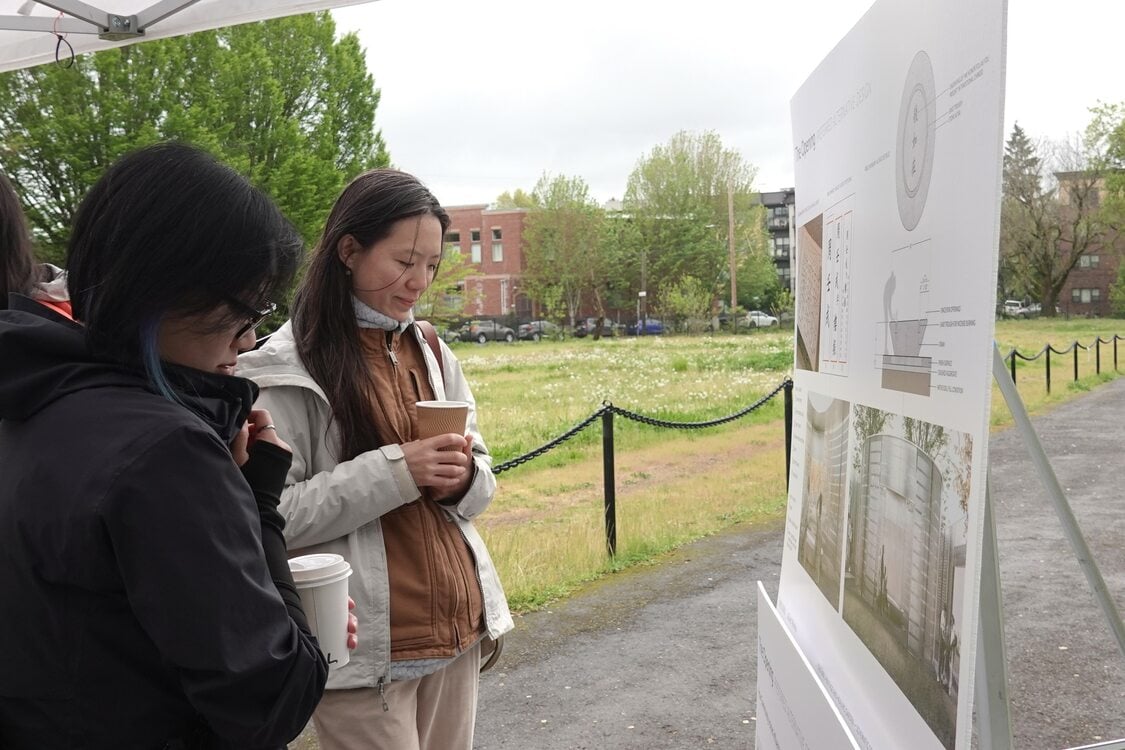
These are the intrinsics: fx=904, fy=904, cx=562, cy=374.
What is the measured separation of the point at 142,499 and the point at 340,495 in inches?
34.7

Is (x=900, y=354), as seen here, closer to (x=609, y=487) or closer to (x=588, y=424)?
(x=609, y=487)

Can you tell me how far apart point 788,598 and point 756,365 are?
2390 cm

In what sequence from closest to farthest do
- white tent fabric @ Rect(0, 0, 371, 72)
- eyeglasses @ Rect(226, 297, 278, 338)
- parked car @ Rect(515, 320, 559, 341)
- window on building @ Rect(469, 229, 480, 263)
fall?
eyeglasses @ Rect(226, 297, 278, 338)
white tent fabric @ Rect(0, 0, 371, 72)
parked car @ Rect(515, 320, 559, 341)
window on building @ Rect(469, 229, 480, 263)

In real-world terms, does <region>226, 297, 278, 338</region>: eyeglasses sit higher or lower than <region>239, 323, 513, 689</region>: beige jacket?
higher

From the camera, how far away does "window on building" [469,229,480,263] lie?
71.3 meters

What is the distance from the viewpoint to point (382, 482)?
2041 millimetres

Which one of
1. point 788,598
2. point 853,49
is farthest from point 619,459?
point 853,49

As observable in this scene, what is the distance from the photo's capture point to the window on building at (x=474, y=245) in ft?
234

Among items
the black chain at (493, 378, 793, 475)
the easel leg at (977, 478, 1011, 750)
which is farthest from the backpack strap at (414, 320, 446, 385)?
the black chain at (493, 378, 793, 475)

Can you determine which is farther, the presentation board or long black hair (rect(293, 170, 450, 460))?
long black hair (rect(293, 170, 450, 460))

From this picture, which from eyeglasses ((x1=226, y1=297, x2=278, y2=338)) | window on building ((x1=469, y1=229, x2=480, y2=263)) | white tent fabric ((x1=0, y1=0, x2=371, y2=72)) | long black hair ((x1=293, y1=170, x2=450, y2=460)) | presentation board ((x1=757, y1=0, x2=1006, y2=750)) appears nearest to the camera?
eyeglasses ((x1=226, y1=297, x2=278, y2=338))

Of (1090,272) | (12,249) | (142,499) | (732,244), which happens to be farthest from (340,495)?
(1090,272)

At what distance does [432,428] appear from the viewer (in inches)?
84.4

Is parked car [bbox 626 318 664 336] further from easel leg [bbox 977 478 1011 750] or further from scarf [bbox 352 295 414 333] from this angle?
easel leg [bbox 977 478 1011 750]
